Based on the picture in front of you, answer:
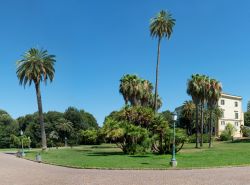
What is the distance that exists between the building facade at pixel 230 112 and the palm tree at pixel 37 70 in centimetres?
4969

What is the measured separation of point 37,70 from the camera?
6009cm

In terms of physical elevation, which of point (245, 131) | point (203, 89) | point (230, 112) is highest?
point (203, 89)

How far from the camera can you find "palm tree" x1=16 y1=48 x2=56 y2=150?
60031mm

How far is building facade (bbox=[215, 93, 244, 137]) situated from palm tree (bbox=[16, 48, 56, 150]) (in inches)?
1956

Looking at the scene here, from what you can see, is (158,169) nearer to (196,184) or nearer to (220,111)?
(196,184)

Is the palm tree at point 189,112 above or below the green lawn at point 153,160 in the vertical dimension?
above

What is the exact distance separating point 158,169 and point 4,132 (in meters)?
88.0

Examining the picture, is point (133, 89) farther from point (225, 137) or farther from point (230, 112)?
point (230, 112)

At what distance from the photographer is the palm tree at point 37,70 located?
6003 centimetres

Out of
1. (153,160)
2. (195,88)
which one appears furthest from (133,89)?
(153,160)

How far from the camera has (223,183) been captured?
18797mm

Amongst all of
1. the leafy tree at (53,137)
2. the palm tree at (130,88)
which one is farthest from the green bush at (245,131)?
the leafy tree at (53,137)

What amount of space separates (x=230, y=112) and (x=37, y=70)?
56619 mm

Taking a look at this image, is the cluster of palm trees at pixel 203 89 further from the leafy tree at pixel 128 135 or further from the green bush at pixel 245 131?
the green bush at pixel 245 131
